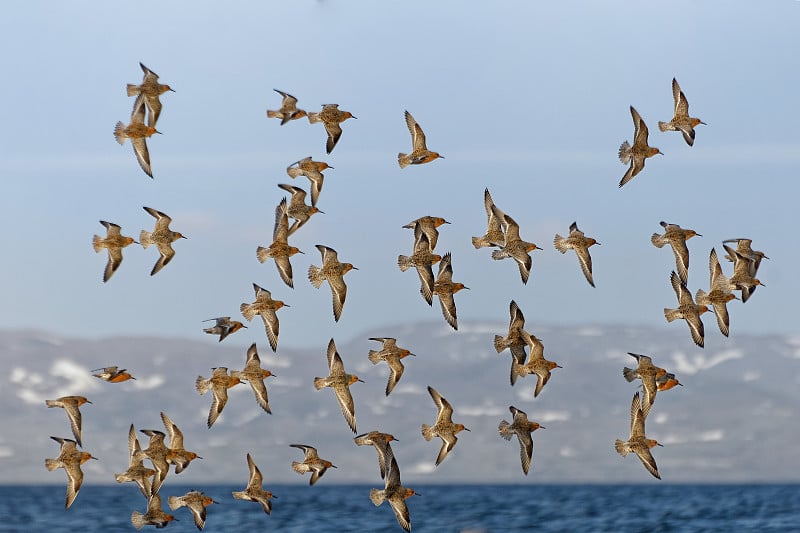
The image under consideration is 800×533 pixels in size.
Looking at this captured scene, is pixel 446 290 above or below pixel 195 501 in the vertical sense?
above

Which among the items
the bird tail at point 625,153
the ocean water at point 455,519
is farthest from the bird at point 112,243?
the ocean water at point 455,519

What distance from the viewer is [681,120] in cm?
2634

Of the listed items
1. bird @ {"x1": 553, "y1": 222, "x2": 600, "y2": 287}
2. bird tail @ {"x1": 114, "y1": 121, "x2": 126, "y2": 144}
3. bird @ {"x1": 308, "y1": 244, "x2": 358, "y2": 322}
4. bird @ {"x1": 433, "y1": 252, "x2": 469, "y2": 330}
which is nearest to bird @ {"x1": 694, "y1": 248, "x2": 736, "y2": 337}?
bird @ {"x1": 553, "y1": 222, "x2": 600, "y2": 287}

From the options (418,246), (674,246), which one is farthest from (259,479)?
(674,246)

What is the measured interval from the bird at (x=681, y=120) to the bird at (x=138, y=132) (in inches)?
389

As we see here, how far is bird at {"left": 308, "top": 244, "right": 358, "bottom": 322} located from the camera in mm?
25859

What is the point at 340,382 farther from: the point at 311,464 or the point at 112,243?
the point at 112,243

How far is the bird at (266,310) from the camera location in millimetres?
25984

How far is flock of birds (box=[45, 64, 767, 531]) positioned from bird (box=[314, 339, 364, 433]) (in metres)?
0.02

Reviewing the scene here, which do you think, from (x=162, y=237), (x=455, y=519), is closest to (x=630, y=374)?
(x=162, y=237)

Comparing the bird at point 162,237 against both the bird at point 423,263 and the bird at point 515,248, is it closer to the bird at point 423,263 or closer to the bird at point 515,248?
the bird at point 423,263

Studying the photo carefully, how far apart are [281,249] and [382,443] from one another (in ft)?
14.5

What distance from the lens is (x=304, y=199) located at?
86.2 ft

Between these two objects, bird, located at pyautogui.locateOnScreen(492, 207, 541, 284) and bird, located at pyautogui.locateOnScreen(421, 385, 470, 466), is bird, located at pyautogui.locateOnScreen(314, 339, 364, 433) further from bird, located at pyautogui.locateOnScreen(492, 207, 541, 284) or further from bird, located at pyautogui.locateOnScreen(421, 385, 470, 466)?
bird, located at pyautogui.locateOnScreen(492, 207, 541, 284)
